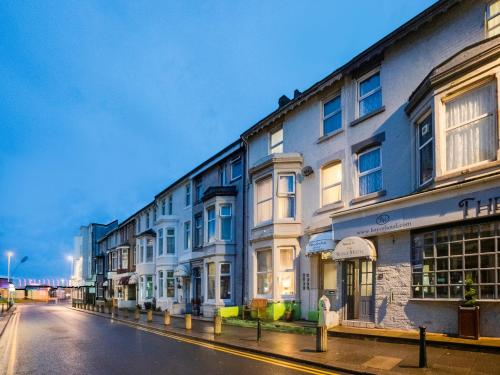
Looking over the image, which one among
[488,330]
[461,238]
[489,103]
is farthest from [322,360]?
[489,103]

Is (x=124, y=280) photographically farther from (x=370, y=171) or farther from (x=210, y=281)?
(x=370, y=171)

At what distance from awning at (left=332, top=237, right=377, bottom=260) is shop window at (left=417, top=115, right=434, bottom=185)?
8.66 feet

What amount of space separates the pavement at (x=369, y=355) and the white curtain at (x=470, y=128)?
5102mm

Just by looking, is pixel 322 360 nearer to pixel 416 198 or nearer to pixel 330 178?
pixel 416 198

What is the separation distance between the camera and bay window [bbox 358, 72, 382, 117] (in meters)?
17.2

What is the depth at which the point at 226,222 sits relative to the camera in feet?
92.4

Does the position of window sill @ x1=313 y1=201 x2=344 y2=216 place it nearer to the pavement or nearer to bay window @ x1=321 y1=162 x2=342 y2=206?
bay window @ x1=321 y1=162 x2=342 y2=206

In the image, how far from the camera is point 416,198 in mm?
13492

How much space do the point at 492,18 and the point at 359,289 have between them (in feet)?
32.2

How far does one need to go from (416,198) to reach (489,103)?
324cm

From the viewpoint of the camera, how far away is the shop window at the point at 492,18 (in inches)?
512

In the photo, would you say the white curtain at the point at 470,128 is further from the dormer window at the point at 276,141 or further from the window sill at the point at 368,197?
the dormer window at the point at 276,141

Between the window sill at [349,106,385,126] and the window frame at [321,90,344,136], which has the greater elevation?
Answer: the window frame at [321,90,344,136]

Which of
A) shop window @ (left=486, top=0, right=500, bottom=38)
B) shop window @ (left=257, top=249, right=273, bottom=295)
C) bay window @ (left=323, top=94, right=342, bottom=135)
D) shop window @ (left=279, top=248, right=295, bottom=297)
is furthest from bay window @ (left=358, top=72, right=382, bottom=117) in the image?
shop window @ (left=257, top=249, right=273, bottom=295)
